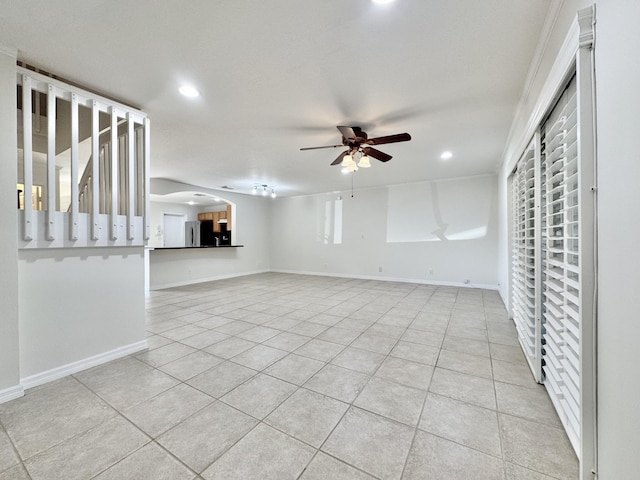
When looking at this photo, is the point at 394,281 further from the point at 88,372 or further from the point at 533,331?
the point at 88,372

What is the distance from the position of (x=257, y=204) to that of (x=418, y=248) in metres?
5.03

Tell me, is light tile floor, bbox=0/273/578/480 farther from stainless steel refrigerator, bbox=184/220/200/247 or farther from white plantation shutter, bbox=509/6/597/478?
stainless steel refrigerator, bbox=184/220/200/247

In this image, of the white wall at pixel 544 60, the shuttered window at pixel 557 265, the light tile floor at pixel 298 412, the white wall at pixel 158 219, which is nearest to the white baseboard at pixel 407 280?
the light tile floor at pixel 298 412

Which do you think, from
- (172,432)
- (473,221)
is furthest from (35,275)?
(473,221)

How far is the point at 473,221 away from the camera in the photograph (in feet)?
18.6

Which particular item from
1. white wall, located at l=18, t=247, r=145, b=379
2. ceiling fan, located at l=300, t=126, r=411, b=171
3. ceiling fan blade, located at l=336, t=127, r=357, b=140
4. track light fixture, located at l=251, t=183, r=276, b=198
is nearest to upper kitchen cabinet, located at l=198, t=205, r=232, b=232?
track light fixture, located at l=251, t=183, r=276, b=198

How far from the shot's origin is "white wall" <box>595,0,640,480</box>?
817 mm

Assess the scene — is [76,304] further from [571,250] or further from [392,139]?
[571,250]

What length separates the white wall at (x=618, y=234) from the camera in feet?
2.68

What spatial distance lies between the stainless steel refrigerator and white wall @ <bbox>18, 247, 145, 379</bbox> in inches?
266

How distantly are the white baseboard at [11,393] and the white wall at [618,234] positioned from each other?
337 cm

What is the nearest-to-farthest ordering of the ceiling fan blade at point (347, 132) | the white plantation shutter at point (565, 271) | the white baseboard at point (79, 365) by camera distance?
the white plantation shutter at point (565, 271) → the white baseboard at point (79, 365) → the ceiling fan blade at point (347, 132)

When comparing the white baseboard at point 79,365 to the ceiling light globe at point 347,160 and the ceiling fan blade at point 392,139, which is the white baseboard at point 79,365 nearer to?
the ceiling light globe at point 347,160

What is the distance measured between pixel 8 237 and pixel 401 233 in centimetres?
630
